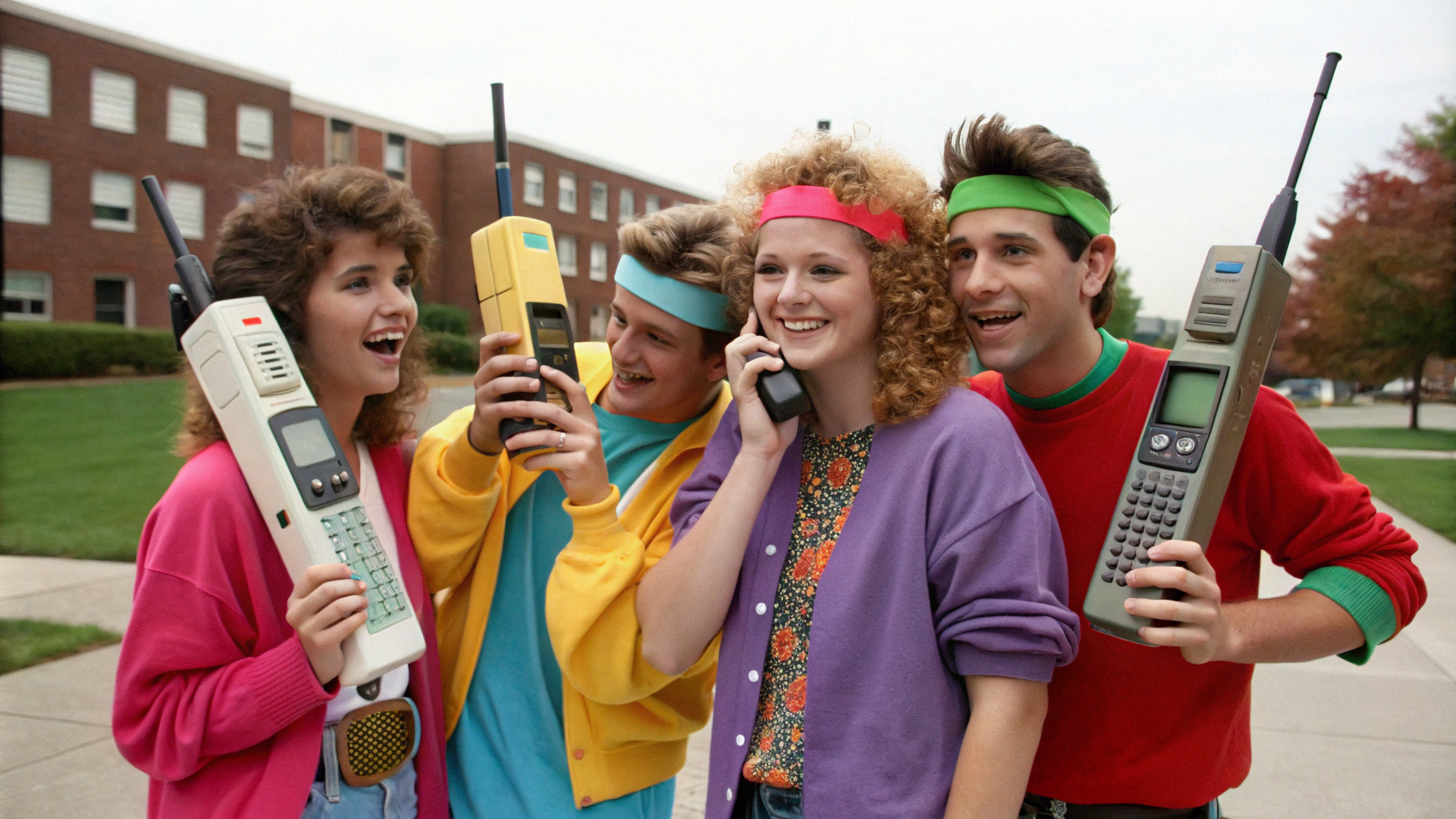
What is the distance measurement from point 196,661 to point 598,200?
1566 inches

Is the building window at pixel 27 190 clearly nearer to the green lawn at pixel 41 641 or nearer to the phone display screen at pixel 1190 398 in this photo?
the green lawn at pixel 41 641

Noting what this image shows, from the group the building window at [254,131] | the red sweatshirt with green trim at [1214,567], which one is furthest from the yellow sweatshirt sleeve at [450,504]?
the building window at [254,131]

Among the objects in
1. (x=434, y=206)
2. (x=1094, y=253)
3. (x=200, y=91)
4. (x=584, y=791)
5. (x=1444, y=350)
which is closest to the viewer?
(x=1094, y=253)

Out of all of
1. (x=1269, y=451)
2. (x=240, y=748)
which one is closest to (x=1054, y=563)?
(x=1269, y=451)

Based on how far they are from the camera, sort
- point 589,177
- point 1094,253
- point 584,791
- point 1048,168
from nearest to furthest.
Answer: point 1048,168, point 1094,253, point 584,791, point 589,177

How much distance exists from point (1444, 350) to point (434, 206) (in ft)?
104

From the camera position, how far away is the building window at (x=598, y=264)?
40122mm

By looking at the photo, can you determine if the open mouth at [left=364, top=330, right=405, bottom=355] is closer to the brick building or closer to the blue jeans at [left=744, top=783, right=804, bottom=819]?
the blue jeans at [left=744, top=783, right=804, bottom=819]

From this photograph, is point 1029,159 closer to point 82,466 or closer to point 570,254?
point 82,466

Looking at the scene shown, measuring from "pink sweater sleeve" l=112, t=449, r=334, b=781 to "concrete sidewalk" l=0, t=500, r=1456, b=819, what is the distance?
247cm

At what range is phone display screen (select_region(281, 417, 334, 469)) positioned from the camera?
5.28 ft

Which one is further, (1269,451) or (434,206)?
(434,206)

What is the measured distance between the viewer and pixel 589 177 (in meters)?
39.3

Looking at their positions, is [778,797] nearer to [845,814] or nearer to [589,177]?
[845,814]
